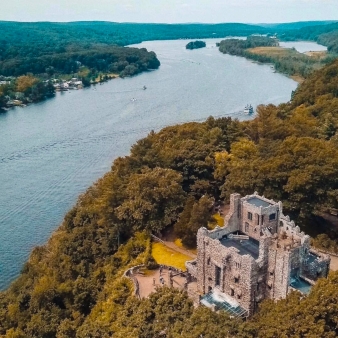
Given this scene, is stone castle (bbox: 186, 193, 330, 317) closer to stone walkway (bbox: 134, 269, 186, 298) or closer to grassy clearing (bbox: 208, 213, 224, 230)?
stone walkway (bbox: 134, 269, 186, 298)

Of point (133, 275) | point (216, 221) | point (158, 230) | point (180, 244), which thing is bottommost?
point (180, 244)

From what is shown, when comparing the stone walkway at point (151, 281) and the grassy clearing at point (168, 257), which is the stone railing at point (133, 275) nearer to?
the stone walkway at point (151, 281)

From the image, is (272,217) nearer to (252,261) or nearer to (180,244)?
(252,261)

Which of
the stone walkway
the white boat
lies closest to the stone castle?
the stone walkway

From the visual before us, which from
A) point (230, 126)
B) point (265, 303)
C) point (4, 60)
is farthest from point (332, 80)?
point (4, 60)

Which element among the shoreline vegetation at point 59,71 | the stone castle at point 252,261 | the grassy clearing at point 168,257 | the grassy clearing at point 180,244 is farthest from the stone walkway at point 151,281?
the shoreline vegetation at point 59,71

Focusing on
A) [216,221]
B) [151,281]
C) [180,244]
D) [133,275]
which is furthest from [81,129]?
[151,281]

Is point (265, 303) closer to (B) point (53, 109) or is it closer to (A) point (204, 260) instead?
(A) point (204, 260)
